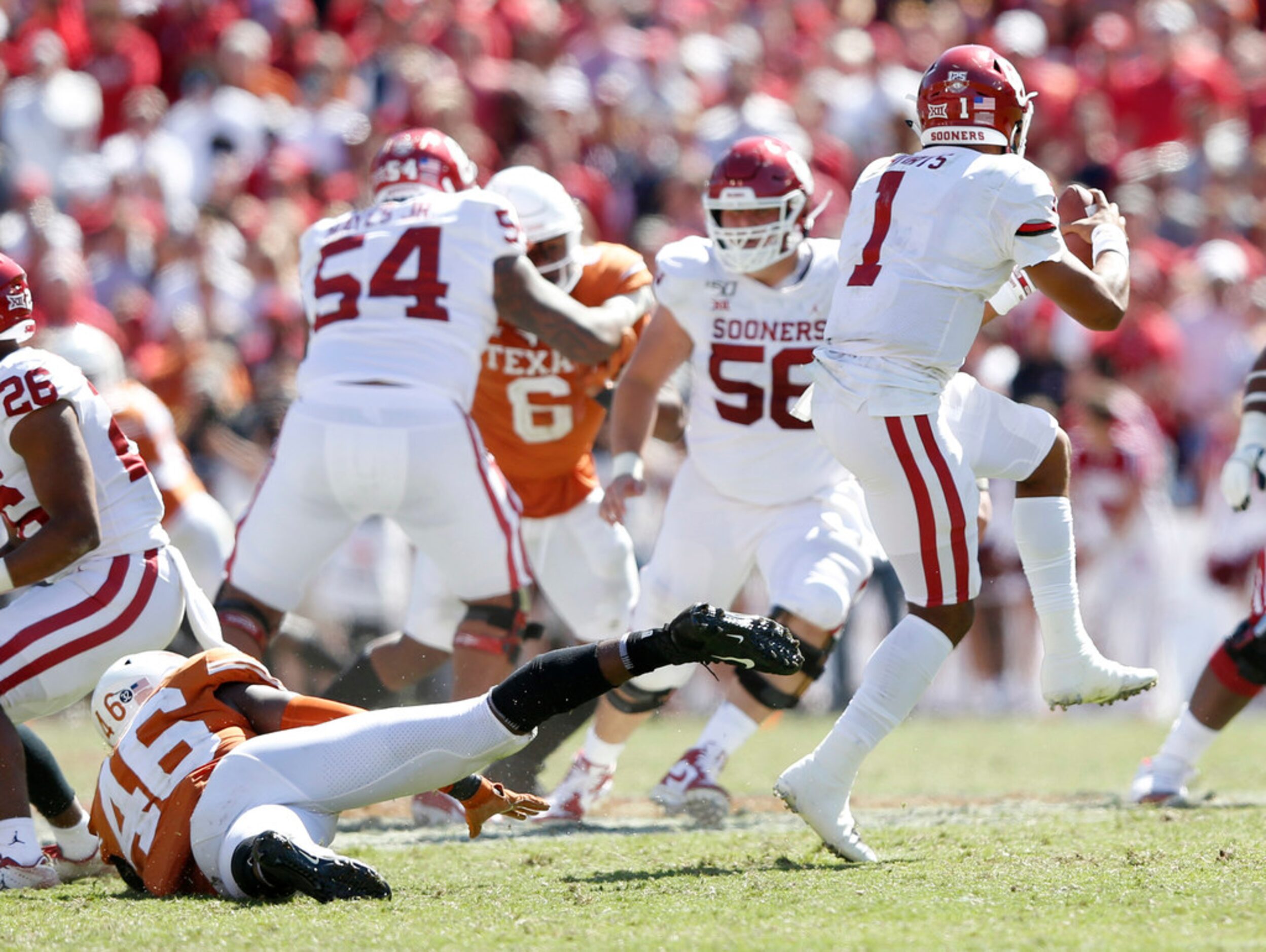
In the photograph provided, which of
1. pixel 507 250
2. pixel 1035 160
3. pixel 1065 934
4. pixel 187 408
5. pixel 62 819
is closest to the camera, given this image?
pixel 1065 934

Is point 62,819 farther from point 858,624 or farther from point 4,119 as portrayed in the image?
point 4,119

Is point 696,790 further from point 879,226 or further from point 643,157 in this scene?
point 643,157

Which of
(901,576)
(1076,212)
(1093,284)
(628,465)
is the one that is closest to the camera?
(1093,284)

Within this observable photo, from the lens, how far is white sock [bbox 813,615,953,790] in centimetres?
477

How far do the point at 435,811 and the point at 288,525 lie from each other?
114cm

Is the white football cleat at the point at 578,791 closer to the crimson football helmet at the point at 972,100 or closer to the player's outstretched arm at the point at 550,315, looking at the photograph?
the player's outstretched arm at the point at 550,315

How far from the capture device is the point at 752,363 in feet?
20.2

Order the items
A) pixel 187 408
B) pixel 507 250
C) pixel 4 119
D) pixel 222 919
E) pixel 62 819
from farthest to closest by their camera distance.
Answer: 1. pixel 4 119
2. pixel 187 408
3. pixel 507 250
4. pixel 62 819
5. pixel 222 919

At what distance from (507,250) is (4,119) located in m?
6.92

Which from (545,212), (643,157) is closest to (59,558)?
(545,212)

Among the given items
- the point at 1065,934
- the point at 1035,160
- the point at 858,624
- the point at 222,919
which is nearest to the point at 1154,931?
the point at 1065,934

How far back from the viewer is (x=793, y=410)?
5258 millimetres

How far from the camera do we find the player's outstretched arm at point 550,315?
587 centimetres

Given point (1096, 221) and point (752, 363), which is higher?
point (1096, 221)
